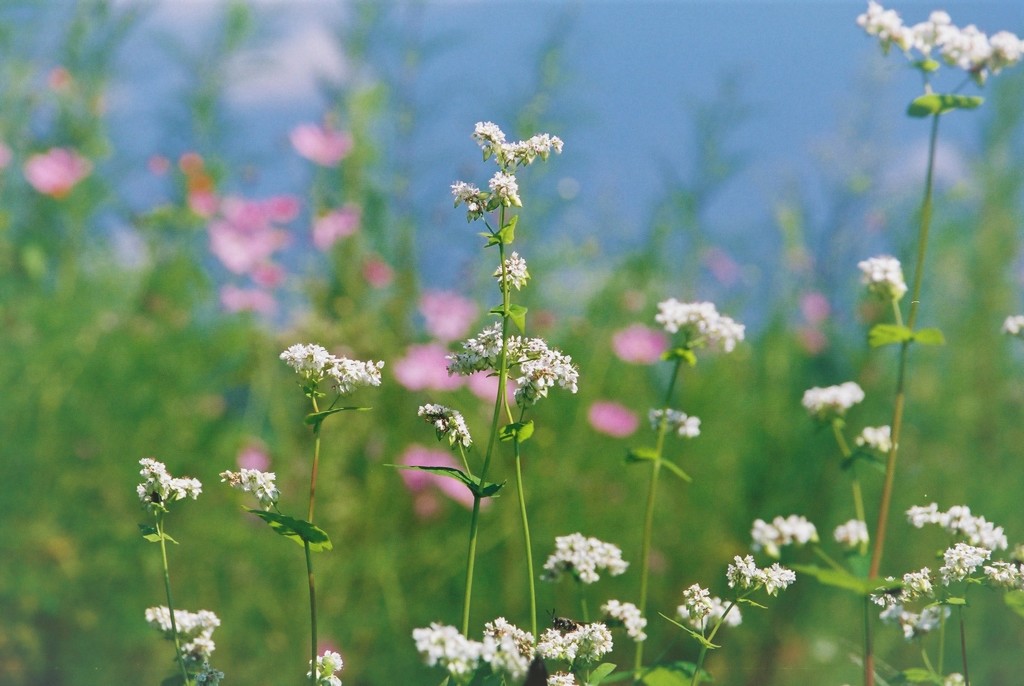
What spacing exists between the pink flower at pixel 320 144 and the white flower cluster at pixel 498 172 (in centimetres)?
149

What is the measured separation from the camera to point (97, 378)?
198 centimetres

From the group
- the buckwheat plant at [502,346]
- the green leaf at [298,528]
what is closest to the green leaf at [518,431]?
the buckwheat plant at [502,346]

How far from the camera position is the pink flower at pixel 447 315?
77.0 inches

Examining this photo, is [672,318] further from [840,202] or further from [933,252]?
[933,252]

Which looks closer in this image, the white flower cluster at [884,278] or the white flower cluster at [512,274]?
the white flower cluster at [512,274]

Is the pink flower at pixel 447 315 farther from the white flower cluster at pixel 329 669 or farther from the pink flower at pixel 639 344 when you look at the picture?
the white flower cluster at pixel 329 669

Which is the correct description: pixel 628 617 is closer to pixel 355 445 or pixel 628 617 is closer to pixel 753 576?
pixel 753 576

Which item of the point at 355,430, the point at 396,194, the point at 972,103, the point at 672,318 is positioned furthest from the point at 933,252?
the point at 672,318

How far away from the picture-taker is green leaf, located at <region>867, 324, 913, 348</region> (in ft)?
2.96

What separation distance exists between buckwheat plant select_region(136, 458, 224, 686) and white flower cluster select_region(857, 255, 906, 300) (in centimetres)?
59

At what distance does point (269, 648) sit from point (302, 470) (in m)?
0.33

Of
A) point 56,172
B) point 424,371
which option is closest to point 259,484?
point 424,371

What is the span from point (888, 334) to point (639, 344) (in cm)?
109

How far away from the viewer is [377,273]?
212cm
